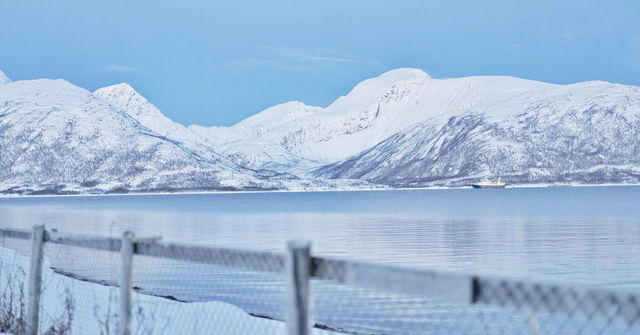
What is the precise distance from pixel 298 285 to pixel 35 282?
5520 mm

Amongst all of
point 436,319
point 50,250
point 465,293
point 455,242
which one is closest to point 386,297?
point 436,319

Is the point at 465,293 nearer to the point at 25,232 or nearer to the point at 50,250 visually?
the point at 25,232

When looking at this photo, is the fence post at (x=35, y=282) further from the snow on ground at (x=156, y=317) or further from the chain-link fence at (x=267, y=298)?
the snow on ground at (x=156, y=317)

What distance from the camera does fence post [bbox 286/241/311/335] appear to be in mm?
5484

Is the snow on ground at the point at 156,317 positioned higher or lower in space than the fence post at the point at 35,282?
lower

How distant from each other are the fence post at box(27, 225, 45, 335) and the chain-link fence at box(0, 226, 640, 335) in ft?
0.05

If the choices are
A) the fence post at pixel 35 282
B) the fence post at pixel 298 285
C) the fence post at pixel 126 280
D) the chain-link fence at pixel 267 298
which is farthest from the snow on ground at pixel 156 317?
the fence post at pixel 298 285

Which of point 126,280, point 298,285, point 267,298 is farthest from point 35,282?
point 267,298

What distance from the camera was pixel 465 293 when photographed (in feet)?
15.4

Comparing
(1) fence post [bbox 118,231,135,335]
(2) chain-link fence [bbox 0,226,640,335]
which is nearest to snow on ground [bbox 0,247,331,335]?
(2) chain-link fence [bbox 0,226,640,335]

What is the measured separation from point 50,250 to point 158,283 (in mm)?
14123

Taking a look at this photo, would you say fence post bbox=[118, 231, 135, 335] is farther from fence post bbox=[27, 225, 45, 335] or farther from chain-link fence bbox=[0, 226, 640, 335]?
fence post bbox=[27, 225, 45, 335]

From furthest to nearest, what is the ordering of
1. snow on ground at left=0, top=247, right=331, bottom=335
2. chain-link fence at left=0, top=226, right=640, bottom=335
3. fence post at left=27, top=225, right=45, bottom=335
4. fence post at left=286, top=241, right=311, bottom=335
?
snow on ground at left=0, top=247, right=331, bottom=335 → fence post at left=27, top=225, right=45, bottom=335 → fence post at left=286, top=241, right=311, bottom=335 → chain-link fence at left=0, top=226, right=640, bottom=335

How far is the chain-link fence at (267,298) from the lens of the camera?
4602 mm
